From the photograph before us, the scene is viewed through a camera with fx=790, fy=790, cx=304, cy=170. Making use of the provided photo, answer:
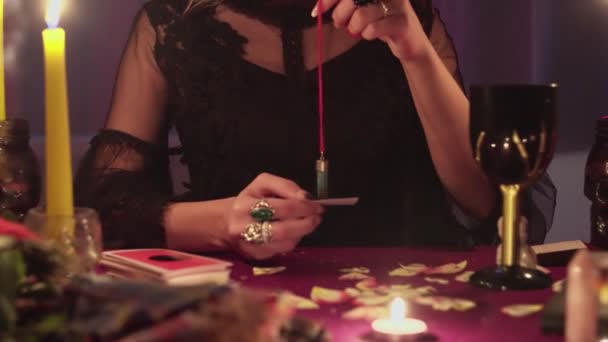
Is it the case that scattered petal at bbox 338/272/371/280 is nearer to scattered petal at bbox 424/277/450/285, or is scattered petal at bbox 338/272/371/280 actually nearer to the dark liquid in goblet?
scattered petal at bbox 424/277/450/285

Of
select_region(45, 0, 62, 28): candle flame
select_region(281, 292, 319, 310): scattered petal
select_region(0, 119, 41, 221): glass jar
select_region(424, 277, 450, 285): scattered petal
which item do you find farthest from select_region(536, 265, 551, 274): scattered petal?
select_region(0, 119, 41, 221): glass jar

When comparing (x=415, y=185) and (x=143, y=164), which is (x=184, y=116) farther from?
(x=415, y=185)

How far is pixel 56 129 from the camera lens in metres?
0.87

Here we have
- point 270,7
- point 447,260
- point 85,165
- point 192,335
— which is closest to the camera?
point 192,335

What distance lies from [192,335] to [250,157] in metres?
1.14

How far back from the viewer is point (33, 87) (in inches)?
67.7

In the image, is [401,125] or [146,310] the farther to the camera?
[401,125]

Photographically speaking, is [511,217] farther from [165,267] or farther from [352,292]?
[165,267]

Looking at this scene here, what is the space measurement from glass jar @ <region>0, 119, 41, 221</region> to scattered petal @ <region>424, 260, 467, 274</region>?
0.73 meters

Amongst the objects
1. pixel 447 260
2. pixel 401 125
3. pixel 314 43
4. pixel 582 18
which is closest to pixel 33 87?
pixel 314 43

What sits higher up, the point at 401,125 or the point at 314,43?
the point at 314,43

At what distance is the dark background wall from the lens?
68.6 inches

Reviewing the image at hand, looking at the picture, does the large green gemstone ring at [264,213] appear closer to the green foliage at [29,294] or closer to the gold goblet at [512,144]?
the gold goblet at [512,144]

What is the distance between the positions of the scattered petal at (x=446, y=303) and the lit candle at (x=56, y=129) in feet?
1.38
